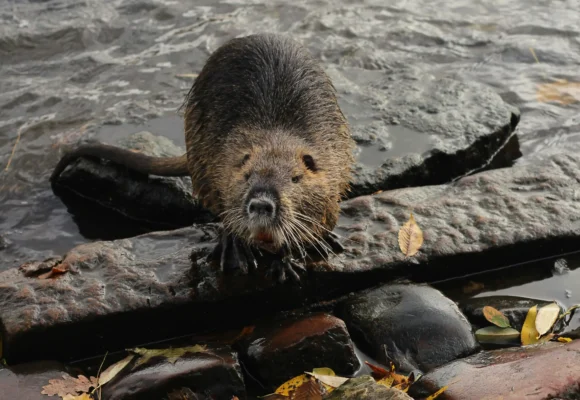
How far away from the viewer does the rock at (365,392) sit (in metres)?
2.94

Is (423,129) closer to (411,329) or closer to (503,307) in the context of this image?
(503,307)

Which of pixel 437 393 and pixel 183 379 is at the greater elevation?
pixel 437 393

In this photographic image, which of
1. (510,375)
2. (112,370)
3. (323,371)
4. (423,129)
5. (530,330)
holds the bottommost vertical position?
(112,370)

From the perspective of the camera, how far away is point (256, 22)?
300 inches

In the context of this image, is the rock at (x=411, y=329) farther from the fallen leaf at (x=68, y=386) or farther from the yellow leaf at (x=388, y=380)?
the fallen leaf at (x=68, y=386)

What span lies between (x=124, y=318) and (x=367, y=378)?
1.26 metres

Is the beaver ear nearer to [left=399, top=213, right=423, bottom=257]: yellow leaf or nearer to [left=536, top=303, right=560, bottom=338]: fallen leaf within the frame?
[left=399, top=213, right=423, bottom=257]: yellow leaf

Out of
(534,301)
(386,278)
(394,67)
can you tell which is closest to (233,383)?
(386,278)

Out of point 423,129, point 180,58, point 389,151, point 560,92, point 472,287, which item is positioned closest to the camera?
point 472,287

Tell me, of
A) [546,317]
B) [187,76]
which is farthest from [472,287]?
[187,76]

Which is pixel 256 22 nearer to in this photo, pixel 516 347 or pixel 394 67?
pixel 394 67

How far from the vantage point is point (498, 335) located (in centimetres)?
368

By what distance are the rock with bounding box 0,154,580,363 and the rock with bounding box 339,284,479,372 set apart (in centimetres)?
27

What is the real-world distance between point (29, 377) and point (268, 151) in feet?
4.99
